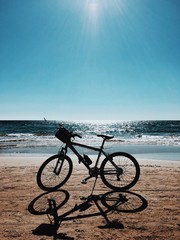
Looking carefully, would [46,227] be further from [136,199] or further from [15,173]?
[15,173]

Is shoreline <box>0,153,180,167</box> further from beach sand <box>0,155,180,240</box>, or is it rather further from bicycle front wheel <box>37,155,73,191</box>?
beach sand <box>0,155,180,240</box>

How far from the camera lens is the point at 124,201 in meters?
5.78

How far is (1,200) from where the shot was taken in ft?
18.8

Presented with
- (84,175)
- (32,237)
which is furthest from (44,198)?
(84,175)

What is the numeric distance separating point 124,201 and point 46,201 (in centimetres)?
191

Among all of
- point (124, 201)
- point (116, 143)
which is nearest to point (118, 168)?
point (124, 201)

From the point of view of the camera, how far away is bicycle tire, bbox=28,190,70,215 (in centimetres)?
518

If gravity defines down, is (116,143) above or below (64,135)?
below

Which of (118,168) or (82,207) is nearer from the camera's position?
(82,207)

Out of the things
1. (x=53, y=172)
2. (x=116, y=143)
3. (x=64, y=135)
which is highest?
(x=64, y=135)

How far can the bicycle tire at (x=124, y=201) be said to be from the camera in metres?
5.28

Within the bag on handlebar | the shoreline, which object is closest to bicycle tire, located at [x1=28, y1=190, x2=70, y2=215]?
the bag on handlebar

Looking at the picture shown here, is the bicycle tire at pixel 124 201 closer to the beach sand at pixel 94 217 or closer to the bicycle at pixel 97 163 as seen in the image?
the beach sand at pixel 94 217

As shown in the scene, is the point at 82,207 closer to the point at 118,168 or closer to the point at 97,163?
the point at 97,163
